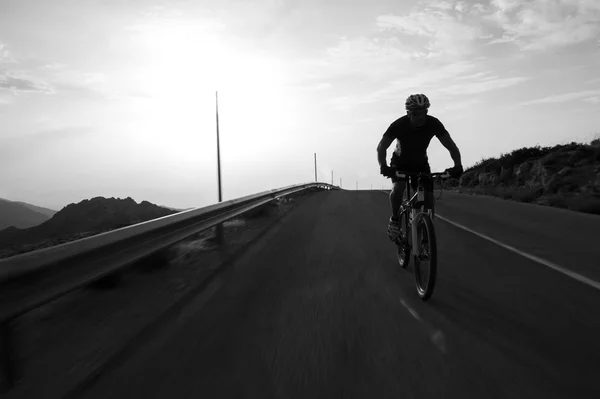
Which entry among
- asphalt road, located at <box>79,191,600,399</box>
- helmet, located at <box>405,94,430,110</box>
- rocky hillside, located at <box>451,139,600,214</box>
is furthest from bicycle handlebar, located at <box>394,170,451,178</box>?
rocky hillside, located at <box>451,139,600,214</box>

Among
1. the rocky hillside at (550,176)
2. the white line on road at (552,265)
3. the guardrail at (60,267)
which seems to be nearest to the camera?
the guardrail at (60,267)

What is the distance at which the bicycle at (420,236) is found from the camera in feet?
16.8

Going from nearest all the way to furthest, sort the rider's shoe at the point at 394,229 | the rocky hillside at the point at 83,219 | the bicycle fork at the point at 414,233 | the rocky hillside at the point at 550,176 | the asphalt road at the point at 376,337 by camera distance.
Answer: the asphalt road at the point at 376,337
the bicycle fork at the point at 414,233
the rider's shoe at the point at 394,229
the rocky hillside at the point at 83,219
the rocky hillside at the point at 550,176

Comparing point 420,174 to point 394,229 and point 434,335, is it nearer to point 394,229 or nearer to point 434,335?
point 394,229

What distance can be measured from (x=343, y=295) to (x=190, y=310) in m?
1.63

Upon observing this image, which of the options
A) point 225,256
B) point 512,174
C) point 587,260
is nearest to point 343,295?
point 225,256

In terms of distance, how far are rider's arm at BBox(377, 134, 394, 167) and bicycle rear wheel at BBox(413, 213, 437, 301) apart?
96cm

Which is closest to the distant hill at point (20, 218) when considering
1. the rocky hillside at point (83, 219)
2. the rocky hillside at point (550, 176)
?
the rocky hillside at point (83, 219)

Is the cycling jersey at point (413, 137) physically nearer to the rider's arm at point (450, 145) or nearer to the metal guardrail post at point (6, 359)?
the rider's arm at point (450, 145)

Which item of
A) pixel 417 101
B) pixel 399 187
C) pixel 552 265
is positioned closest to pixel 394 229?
pixel 399 187

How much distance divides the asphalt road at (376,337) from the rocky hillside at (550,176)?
35.5ft

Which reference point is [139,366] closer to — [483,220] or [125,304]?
[125,304]

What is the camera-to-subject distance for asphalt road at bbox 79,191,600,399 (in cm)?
315

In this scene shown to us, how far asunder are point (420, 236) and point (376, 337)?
191 centimetres
